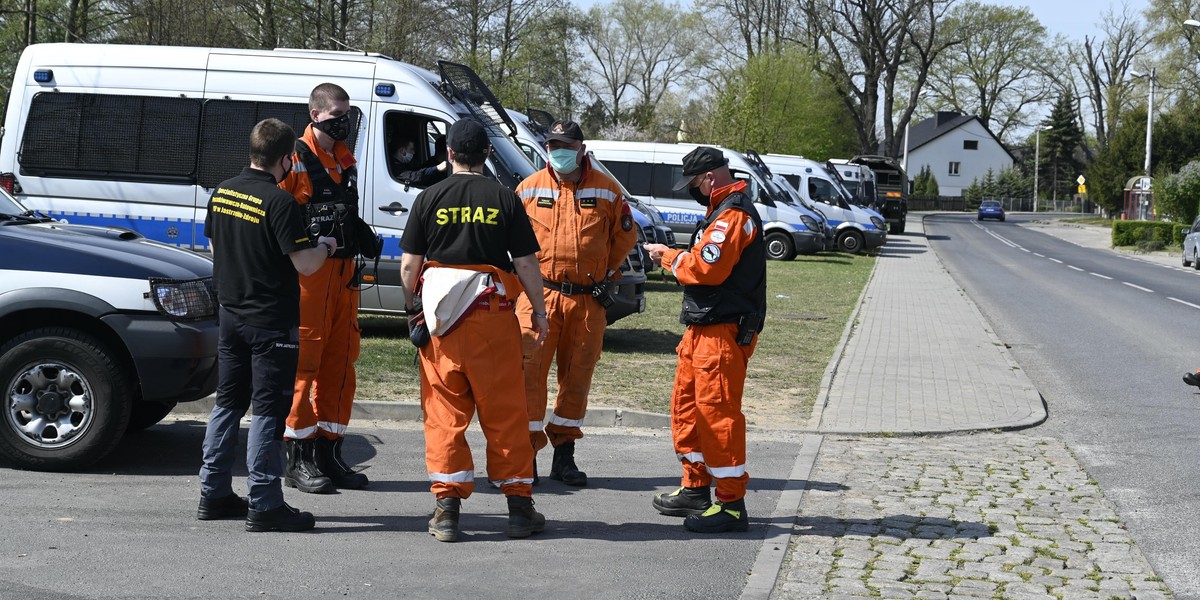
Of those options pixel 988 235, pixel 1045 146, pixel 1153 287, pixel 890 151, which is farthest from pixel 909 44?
pixel 1045 146

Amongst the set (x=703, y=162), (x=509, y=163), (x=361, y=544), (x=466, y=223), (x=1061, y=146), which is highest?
(x=1061, y=146)

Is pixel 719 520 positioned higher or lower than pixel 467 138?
lower

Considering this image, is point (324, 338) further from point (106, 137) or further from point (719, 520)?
point (106, 137)

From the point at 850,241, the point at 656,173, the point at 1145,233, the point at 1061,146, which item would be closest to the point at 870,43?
the point at 1145,233

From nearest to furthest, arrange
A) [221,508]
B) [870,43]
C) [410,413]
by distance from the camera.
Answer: [221,508]
[410,413]
[870,43]

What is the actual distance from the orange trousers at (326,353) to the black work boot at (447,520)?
113cm

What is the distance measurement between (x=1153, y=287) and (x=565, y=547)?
22975 mm

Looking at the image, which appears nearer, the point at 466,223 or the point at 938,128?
the point at 466,223

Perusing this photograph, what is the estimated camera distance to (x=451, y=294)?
529cm

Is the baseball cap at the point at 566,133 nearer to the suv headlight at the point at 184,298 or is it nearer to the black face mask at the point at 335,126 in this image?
the black face mask at the point at 335,126

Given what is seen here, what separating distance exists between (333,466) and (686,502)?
1.89m

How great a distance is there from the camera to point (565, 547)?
5418 mm

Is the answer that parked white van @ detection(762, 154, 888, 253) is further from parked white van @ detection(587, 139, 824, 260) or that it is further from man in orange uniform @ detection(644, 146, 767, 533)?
man in orange uniform @ detection(644, 146, 767, 533)

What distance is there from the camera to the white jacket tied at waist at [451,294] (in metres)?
5.29
